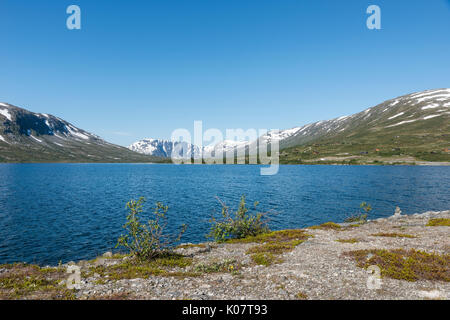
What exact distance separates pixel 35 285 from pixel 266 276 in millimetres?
15437

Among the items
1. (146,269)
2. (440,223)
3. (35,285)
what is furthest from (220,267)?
(440,223)

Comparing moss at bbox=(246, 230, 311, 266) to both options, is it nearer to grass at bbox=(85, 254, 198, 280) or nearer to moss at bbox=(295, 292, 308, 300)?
grass at bbox=(85, 254, 198, 280)

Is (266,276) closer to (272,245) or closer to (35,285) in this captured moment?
(272,245)

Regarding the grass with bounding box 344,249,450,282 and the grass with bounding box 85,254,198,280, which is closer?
A: the grass with bounding box 344,249,450,282

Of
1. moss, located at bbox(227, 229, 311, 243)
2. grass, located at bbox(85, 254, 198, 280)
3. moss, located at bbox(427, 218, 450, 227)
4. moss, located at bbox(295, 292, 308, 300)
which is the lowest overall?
moss, located at bbox(227, 229, 311, 243)

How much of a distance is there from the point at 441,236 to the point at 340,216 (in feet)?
91.2

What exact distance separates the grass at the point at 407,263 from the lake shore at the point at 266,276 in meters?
0.06

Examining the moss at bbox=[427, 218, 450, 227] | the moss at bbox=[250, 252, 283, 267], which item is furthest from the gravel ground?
the moss at bbox=[427, 218, 450, 227]

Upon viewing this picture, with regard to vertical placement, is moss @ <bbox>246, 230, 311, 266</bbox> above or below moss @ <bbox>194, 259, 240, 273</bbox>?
below

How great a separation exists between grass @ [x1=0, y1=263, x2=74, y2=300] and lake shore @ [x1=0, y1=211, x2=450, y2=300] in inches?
2.1

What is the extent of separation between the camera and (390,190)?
9044 centimetres

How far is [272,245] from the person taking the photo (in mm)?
26391

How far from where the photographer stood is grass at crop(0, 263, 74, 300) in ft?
48.7

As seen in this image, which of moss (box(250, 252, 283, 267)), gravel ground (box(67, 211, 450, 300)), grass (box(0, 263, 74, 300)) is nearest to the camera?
gravel ground (box(67, 211, 450, 300))
